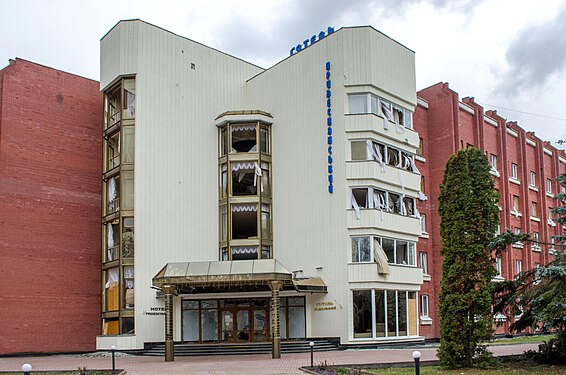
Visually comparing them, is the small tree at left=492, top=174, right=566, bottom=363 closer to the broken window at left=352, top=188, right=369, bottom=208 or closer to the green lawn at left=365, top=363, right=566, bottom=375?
the green lawn at left=365, top=363, right=566, bottom=375

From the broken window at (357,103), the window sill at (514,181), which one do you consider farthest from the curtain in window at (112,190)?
the window sill at (514,181)

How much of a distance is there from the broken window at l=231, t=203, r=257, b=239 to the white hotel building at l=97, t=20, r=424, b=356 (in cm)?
6

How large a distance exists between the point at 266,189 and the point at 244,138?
10.7ft

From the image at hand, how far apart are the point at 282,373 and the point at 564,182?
11.0 m

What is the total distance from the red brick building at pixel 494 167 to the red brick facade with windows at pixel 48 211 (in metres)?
19.1

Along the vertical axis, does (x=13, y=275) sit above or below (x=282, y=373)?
above

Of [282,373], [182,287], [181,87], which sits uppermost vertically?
[181,87]

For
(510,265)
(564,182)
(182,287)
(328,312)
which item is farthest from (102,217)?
(510,265)

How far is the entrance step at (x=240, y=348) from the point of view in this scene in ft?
105

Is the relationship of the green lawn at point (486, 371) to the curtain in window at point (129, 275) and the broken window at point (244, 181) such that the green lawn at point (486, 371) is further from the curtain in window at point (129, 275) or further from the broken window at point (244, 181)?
the broken window at point (244, 181)

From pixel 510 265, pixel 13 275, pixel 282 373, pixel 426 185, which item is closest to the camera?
pixel 282 373

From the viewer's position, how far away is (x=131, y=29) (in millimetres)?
36062

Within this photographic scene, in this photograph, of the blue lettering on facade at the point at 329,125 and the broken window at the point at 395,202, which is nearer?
the blue lettering on facade at the point at 329,125

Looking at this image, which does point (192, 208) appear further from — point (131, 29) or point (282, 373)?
point (282, 373)
